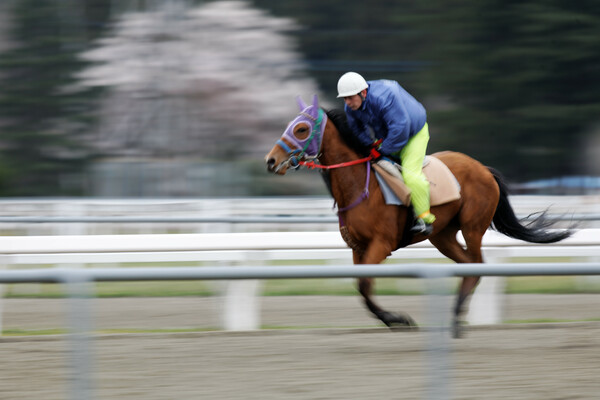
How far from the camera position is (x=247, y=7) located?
83.7 feet

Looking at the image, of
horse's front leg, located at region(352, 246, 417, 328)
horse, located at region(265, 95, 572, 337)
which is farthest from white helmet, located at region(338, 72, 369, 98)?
horse's front leg, located at region(352, 246, 417, 328)

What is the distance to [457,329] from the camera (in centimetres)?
312

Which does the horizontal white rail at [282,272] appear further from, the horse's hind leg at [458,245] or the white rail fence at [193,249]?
the white rail fence at [193,249]

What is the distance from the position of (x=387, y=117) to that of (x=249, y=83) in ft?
65.0

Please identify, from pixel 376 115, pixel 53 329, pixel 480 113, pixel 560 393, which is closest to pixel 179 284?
pixel 53 329

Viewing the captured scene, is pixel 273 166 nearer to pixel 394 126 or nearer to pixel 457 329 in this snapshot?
pixel 394 126

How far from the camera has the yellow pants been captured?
5.72m

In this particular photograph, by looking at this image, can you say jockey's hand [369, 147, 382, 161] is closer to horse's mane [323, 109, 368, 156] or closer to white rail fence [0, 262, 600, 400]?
horse's mane [323, 109, 368, 156]

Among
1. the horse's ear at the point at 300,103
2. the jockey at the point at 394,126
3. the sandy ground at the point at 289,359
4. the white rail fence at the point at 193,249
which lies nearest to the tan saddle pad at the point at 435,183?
the jockey at the point at 394,126

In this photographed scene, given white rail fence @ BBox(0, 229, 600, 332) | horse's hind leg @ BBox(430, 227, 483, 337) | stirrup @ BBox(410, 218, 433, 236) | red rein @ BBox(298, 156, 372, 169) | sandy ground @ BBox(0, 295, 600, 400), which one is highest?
sandy ground @ BBox(0, 295, 600, 400)

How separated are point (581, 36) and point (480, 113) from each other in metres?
2.99

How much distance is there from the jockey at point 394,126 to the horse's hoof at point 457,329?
251 cm

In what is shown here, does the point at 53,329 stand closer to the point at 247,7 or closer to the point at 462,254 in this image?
the point at 462,254

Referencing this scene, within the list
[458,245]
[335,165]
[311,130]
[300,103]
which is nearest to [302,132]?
[311,130]
